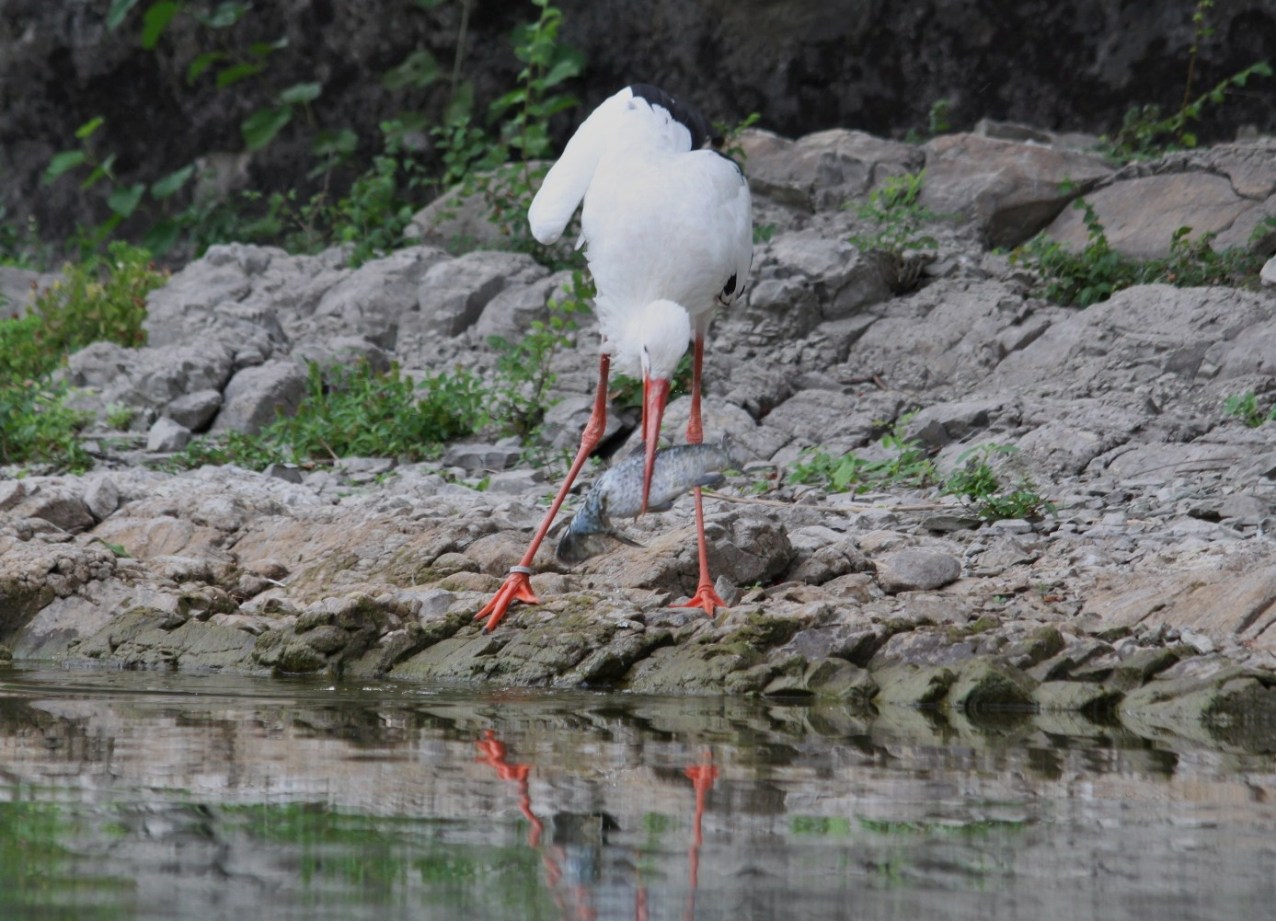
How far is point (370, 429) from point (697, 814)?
19.5 ft

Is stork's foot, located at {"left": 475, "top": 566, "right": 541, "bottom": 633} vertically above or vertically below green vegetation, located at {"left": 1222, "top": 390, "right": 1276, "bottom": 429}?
below

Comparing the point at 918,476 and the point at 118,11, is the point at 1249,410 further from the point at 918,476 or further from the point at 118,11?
the point at 118,11

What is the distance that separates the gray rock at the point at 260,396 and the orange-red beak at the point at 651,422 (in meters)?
4.11

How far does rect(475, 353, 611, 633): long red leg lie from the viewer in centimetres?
554

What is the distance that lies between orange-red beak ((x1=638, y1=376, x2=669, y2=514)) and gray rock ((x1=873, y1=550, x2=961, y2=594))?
97cm

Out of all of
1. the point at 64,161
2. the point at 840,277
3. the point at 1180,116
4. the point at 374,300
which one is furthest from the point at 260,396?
the point at 1180,116

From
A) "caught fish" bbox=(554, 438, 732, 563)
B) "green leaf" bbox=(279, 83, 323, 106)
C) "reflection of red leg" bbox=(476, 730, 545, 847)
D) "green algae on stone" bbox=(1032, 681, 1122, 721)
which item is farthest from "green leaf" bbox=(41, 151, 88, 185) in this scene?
"green algae on stone" bbox=(1032, 681, 1122, 721)

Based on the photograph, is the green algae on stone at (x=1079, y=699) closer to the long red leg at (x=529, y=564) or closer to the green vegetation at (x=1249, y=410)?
the long red leg at (x=529, y=564)

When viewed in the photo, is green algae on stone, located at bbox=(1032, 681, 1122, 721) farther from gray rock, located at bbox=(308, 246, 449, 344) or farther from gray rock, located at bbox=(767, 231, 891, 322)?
gray rock, located at bbox=(308, 246, 449, 344)

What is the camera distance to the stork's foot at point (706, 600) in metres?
5.39

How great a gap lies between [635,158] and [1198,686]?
3.02 m

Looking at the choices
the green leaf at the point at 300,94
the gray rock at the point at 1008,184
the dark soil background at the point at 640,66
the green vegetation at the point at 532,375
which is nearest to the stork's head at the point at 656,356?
the green vegetation at the point at 532,375

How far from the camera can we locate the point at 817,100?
516 inches

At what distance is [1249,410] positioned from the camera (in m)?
7.27
